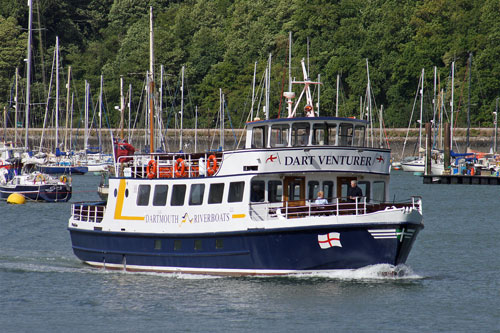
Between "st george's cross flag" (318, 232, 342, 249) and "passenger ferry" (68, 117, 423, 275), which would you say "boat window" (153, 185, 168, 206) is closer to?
"passenger ferry" (68, 117, 423, 275)

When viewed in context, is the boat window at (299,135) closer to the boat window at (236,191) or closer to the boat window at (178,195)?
the boat window at (236,191)

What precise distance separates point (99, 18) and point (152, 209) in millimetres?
141412

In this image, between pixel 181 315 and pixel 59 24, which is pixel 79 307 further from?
pixel 59 24

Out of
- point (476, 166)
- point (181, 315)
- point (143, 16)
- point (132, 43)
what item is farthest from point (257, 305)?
point (143, 16)

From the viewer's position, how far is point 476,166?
3634 inches

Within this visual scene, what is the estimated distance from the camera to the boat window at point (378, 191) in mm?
32531

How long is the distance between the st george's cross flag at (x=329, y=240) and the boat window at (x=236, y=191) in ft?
9.91

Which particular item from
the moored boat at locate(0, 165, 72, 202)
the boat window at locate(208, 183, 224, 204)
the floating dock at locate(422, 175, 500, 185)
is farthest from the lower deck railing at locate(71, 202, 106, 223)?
the floating dock at locate(422, 175, 500, 185)

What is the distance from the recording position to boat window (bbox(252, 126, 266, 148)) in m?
32.2

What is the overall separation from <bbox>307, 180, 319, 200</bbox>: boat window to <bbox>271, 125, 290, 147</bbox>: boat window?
1.53 meters

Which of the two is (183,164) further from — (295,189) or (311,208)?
(311,208)

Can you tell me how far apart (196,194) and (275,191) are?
2.66 m

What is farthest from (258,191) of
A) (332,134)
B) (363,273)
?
(363,273)

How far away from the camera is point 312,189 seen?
32031 mm
